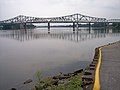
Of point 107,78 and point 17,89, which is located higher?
point 107,78

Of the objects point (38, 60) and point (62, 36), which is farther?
point (62, 36)

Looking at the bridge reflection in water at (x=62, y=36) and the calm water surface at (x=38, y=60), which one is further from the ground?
the calm water surface at (x=38, y=60)

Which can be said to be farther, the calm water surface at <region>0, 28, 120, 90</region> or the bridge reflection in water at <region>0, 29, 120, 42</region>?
the bridge reflection in water at <region>0, 29, 120, 42</region>

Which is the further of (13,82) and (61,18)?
(61,18)

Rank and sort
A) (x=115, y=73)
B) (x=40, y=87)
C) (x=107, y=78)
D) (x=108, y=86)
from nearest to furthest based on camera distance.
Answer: (x=108, y=86), (x=107, y=78), (x=115, y=73), (x=40, y=87)

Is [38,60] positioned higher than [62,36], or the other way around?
[38,60]

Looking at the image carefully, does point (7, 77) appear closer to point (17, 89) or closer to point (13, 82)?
point (13, 82)

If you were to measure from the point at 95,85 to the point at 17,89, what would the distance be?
9007 millimetres

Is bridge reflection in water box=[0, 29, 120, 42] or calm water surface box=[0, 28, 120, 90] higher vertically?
calm water surface box=[0, 28, 120, 90]

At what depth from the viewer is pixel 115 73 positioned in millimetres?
10883

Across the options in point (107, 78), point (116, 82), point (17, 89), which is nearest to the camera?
point (116, 82)

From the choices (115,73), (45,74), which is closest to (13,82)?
(45,74)

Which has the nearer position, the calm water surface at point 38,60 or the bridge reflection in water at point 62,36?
the calm water surface at point 38,60

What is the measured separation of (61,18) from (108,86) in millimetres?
184812
